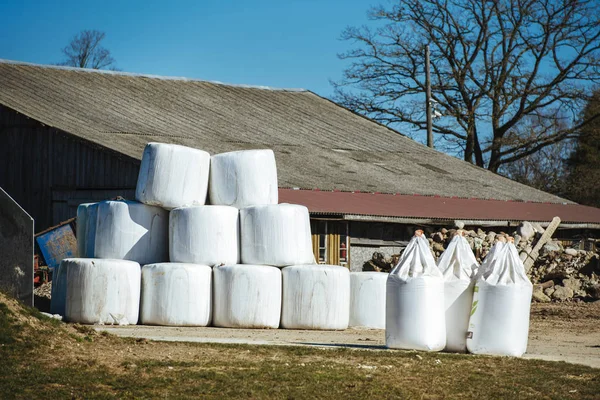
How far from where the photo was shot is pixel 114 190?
81.5 ft

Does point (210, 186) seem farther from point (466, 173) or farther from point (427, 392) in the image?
point (466, 173)

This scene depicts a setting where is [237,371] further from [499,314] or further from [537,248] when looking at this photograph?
[537,248]

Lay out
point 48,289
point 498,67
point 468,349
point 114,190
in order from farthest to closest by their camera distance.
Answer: point 498,67 → point 114,190 → point 48,289 → point 468,349

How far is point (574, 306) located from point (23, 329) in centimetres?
1432

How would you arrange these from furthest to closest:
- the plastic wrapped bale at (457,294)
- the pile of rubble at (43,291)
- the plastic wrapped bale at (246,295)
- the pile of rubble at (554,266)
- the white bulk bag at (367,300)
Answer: the pile of rubble at (554,266), the pile of rubble at (43,291), the white bulk bag at (367,300), the plastic wrapped bale at (246,295), the plastic wrapped bale at (457,294)

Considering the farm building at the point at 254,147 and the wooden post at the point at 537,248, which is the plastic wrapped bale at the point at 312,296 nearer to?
the farm building at the point at 254,147

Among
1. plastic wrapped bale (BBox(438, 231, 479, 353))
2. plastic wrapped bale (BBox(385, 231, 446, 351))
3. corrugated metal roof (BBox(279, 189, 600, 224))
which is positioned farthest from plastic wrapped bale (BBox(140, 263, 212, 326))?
corrugated metal roof (BBox(279, 189, 600, 224))

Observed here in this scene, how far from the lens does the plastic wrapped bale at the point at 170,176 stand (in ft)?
55.3

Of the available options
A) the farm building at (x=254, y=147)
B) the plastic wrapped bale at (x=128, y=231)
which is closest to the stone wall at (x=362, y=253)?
the farm building at (x=254, y=147)

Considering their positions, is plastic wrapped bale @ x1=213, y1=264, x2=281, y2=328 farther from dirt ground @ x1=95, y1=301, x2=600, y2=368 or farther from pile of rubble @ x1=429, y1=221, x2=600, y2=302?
pile of rubble @ x1=429, y1=221, x2=600, y2=302

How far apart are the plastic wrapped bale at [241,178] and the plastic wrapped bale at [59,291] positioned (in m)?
2.77

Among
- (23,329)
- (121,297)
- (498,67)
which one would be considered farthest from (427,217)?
(498,67)

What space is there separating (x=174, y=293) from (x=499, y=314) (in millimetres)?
5850

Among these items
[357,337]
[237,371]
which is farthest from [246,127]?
[237,371]
